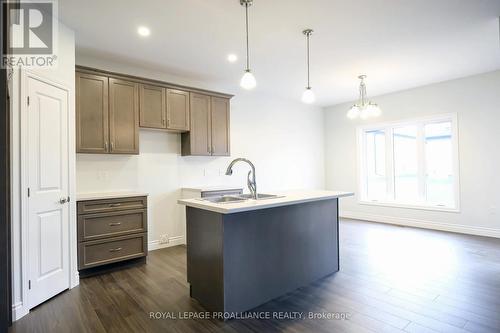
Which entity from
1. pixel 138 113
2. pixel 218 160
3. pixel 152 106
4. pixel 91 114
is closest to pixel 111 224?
pixel 91 114

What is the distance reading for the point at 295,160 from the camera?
6.50 meters

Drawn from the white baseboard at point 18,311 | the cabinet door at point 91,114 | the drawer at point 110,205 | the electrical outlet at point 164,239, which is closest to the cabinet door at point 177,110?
the cabinet door at point 91,114

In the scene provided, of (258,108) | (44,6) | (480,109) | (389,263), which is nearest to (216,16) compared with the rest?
(44,6)

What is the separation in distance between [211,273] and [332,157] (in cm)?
542

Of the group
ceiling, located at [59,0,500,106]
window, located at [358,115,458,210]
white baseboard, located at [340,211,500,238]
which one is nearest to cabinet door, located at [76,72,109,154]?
ceiling, located at [59,0,500,106]

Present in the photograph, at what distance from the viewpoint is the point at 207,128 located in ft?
15.0

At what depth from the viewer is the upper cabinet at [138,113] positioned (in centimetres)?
341

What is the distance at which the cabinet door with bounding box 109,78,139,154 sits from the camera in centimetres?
361

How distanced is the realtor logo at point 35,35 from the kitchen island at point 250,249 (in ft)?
6.33

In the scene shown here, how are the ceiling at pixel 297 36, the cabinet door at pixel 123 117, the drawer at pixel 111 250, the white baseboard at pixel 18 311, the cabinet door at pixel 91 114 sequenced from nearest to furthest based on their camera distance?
the white baseboard at pixel 18 311 → the ceiling at pixel 297 36 → the drawer at pixel 111 250 → the cabinet door at pixel 91 114 → the cabinet door at pixel 123 117

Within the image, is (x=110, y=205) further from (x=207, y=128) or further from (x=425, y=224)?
(x=425, y=224)

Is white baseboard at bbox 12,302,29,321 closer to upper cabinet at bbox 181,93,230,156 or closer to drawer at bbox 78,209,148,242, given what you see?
drawer at bbox 78,209,148,242

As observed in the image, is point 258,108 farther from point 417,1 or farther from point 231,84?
point 417,1

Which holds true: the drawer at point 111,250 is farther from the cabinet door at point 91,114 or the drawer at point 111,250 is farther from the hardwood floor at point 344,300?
the cabinet door at point 91,114
